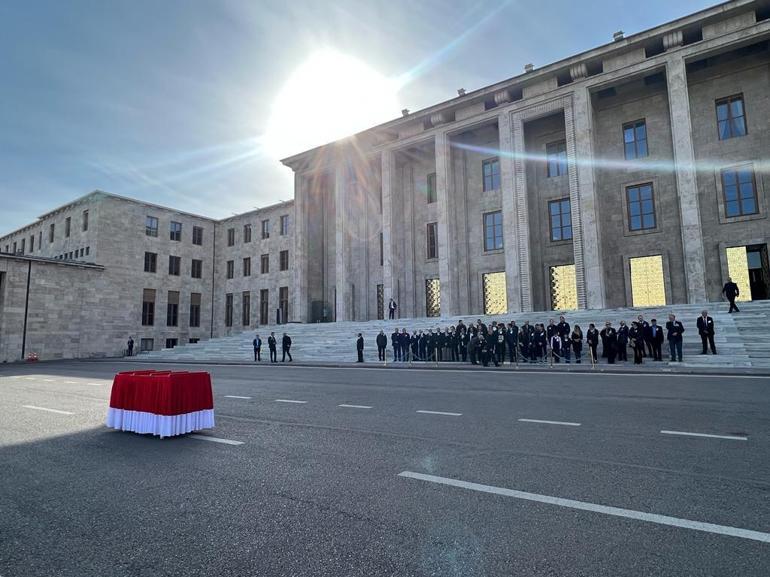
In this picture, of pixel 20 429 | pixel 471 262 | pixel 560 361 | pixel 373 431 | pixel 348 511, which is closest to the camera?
pixel 348 511

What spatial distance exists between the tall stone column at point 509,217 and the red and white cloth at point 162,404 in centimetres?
2328

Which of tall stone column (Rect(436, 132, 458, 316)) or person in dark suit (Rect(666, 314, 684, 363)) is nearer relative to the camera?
person in dark suit (Rect(666, 314, 684, 363))

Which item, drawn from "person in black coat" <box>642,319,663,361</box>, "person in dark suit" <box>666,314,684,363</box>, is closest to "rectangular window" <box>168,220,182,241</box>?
"person in black coat" <box>642,319,663,361</box>

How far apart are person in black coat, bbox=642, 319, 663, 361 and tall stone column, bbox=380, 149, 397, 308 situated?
59.0ft

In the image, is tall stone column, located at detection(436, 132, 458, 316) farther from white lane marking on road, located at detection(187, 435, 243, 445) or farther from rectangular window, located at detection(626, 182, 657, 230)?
white lane marking on road, located at detection(187, 435, 243, 445)

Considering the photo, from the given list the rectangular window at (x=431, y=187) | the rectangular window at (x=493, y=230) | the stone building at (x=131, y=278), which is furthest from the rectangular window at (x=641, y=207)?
the stone building at (x=131, y=278)

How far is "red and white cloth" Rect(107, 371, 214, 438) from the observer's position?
260 inches

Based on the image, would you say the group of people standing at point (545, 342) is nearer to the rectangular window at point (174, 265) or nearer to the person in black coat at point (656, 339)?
the person in black coat at point (656, 339)

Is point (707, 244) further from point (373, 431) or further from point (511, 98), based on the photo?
point (373, 431)

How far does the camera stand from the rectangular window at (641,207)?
27.2 metres

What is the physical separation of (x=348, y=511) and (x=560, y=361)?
57.1ft

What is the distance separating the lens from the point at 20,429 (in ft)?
23.9

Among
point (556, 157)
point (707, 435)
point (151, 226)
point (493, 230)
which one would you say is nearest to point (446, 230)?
point (493, 230)

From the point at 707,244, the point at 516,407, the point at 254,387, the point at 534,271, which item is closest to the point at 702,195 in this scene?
the point at 707,244
